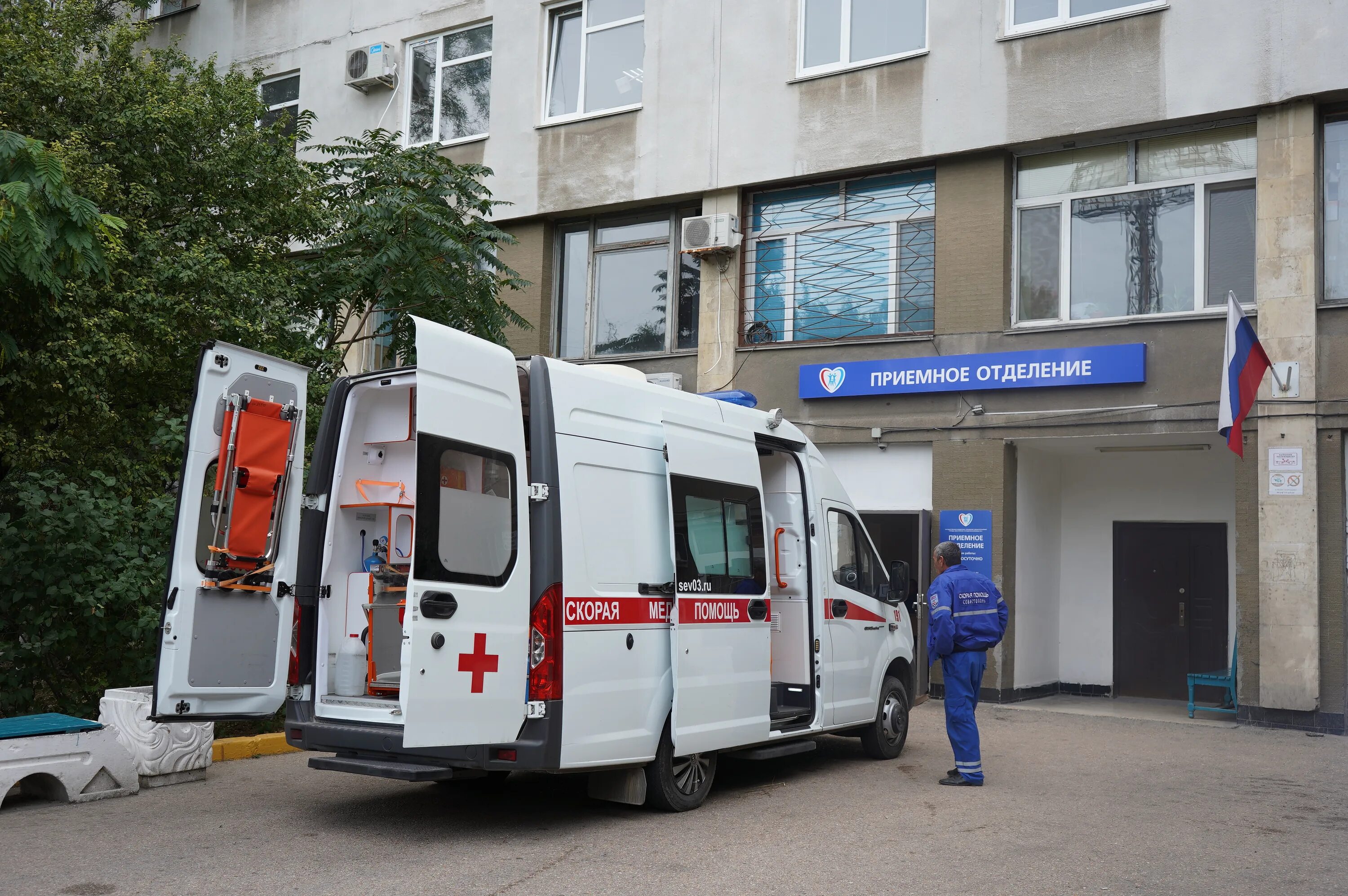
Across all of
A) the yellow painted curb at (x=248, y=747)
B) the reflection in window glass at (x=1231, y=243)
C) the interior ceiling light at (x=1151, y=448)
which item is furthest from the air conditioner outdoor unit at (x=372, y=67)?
the yellow painted curb at (x=248, y=747)

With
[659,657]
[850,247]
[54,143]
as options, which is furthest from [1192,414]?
[54,143]

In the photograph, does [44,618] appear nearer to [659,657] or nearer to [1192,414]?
[659,657]

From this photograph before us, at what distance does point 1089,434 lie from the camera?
13.4 meters

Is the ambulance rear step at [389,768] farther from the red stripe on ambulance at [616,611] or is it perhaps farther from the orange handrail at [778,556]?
the orange handrail at [778,556]

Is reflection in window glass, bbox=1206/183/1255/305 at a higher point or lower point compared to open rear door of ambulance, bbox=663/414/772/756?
higher

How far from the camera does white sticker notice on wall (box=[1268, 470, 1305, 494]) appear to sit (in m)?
12.1

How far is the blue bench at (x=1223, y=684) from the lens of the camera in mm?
12836

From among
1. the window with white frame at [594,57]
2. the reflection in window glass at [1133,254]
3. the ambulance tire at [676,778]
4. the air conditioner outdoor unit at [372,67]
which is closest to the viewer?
the ambulance tire at [676,778]

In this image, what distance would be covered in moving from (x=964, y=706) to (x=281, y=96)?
56.0 feet

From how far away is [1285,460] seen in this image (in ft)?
40.1

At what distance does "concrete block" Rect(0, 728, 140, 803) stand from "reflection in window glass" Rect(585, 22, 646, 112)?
39.0 feet

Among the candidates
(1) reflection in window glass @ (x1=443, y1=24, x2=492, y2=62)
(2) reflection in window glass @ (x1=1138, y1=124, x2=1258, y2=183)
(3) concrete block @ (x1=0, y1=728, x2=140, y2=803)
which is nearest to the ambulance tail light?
(3) concrete block @ (x1=0, y1=728, x2=140, y2=803)

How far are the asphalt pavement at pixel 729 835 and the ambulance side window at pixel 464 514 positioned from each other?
4.89ft

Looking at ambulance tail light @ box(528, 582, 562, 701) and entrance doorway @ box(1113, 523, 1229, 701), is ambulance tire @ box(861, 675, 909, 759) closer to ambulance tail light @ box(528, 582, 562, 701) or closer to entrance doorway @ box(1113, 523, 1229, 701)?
ambulance tail light @ box(528, 582, 562, 701)
